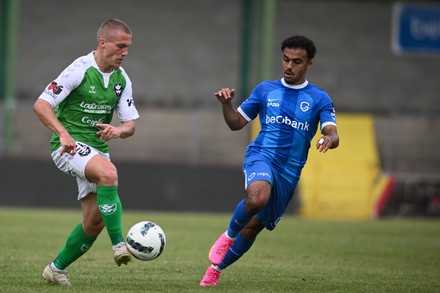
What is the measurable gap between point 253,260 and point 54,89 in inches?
150

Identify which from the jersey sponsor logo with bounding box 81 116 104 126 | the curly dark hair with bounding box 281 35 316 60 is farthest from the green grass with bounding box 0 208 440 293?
the curly dark hair with bounding box 281 35 316 60

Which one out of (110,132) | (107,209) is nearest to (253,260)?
(107,209)

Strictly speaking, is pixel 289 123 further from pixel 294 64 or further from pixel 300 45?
pixel 300 45

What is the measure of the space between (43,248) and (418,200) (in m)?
12.1

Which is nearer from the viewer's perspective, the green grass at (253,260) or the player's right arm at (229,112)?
the player's right arm at (229,112)

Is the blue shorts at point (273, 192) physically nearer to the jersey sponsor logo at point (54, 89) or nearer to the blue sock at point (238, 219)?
the blue sock at point (238, 219)

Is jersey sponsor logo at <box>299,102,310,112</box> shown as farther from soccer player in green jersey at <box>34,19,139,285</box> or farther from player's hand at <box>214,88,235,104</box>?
soccer player in green jersey at <box>34,19,139,285</box>

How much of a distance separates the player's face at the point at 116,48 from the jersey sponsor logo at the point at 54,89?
47 cm

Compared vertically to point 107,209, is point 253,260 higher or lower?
lower

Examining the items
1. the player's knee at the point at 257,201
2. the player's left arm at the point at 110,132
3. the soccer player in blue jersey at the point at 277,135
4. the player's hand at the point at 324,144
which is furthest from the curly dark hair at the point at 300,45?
the player's left arm at the point at 110,132

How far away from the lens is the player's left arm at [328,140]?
7.32 m

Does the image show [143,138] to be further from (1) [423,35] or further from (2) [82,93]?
(2) [82,93]

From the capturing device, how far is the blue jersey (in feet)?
26.1

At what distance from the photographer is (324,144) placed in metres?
7.36
